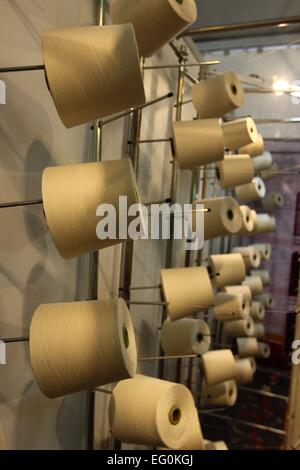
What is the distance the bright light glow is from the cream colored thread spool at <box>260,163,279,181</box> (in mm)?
203

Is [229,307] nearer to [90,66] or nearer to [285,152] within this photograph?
[285,152]

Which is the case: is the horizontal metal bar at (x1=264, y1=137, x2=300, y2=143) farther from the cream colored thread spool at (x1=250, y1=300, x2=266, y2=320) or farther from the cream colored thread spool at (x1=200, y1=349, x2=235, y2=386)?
the cream colored thread spool at (x1=200, y1=349, x2=235, y2=386)

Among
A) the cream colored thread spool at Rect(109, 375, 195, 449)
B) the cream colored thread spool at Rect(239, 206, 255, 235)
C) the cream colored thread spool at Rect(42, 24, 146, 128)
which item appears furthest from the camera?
the cream colored thread spool at Rect(239, 206, 255, 235)

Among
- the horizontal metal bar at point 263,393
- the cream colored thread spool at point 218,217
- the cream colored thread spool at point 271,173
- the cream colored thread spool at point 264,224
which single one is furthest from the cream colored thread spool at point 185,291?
the horizontal metal bar at point 263,393

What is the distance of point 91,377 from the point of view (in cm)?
58

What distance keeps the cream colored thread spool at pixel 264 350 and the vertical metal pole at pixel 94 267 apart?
0.85m

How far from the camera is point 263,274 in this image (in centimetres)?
158

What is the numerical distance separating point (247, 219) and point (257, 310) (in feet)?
1.14

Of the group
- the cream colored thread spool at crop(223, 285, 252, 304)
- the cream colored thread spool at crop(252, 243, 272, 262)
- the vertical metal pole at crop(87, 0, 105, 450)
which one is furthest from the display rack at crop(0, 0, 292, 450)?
the cream colored thread spool at crop(252, 243, 272, 262)

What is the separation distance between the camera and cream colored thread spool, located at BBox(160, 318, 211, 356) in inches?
44.8

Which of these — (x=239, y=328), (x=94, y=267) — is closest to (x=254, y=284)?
(x=239, y=328)

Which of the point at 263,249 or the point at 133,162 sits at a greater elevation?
the point at 133,162

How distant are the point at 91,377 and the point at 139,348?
24.1 inches
